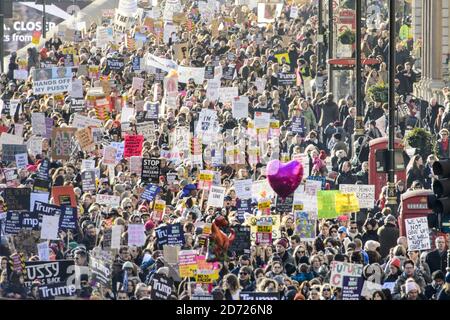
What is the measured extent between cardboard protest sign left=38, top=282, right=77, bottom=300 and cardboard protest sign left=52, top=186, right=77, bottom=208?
5148 mm

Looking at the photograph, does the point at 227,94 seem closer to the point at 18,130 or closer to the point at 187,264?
the point at 18,130

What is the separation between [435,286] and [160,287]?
2.93m

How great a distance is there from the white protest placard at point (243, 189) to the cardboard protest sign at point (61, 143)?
5.50 meters

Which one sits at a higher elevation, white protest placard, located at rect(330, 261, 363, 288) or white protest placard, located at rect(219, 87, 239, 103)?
white protest placard, located at rect(219, 87, 239, 103)

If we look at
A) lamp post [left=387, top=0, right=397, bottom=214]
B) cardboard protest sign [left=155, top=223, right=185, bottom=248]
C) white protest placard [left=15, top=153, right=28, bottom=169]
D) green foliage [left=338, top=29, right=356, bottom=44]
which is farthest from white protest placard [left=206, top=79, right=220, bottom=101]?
cardboard protest sign [left=155, top=223, right=185, bottom=248]

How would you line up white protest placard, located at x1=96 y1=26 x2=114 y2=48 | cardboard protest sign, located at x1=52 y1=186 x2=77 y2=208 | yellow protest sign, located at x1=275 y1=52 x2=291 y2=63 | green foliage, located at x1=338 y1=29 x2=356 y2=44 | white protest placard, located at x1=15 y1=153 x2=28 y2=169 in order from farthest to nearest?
white protest placard, located at x1=96 y1=26 x2=114 y2=48
green foliage, located at x1=338 y1=29 x2=356 y2=44
yellow protest sign, located at x1=275 y1=52 x2=291 y2=63
white protest placard, located at x1=15 y1=153 x2=28 y2=169
cardboard protest sign, located at x1=52 y1=186 x2=77 y2=208

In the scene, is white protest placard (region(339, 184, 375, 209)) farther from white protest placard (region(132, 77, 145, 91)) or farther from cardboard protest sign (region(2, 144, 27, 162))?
white protest placard (region(132, 77, 145, 91))

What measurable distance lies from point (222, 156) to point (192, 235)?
27.6 feet

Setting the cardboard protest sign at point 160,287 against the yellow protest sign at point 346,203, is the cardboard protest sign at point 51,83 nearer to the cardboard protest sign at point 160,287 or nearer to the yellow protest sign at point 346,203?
the yellow protest sign at point 346,203

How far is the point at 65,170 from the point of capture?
100 ft

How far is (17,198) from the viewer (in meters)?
27.3

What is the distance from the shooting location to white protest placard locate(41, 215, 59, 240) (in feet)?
81.3

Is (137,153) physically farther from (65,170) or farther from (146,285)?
(146,285)
